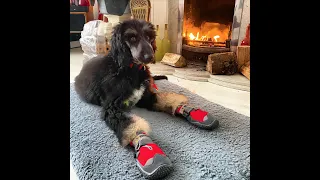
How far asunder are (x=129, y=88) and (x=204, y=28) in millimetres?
1658

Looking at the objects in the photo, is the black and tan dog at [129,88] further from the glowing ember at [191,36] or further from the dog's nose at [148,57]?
the glowing ember at [191,36]

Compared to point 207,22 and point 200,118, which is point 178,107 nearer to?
point 200,118

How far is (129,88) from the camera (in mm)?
1320

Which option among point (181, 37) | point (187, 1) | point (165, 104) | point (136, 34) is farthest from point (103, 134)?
point (187, 1)

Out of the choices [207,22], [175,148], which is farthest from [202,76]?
[175,148]

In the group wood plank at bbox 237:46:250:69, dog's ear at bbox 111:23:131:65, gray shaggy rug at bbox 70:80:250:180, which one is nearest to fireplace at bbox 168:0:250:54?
wood plank at bbox 237:46:250:69

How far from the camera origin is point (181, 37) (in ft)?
8.66

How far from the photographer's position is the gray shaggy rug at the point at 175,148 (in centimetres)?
93

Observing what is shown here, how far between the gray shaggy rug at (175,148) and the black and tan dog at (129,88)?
6cm

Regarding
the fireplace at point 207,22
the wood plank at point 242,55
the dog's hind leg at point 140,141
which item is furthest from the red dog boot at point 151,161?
the fireplace at point 207,22
